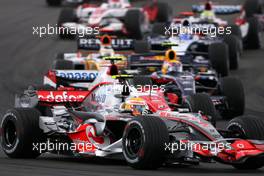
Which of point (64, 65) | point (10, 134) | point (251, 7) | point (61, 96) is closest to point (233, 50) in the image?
point (64, 65)

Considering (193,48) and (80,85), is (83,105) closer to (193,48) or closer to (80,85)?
(80,85)

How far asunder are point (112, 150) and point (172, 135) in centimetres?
99

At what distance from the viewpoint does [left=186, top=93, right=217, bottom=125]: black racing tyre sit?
16.9 meters

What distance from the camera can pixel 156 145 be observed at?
13836 mm

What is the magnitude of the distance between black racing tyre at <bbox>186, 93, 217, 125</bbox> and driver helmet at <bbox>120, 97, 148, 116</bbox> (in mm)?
1537

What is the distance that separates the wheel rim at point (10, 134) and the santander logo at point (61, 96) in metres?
0.85

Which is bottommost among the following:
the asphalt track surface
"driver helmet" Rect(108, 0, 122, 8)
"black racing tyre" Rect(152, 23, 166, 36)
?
the asphalt track surface

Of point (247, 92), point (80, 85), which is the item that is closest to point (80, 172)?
point (80, 85)

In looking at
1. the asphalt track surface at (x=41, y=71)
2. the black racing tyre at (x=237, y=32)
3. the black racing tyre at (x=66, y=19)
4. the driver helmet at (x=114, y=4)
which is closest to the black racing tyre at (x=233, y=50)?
the asphalt track surface at (x=41, y=71)

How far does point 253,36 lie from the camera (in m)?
36.6

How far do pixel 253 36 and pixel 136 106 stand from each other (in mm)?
21503

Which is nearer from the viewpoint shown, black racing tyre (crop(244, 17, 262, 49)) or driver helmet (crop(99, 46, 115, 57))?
driver helmet (crop(99, 46, 115, 57))

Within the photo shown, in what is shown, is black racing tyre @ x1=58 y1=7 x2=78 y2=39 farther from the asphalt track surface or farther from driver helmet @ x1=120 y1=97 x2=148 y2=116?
driver helmet @ x1=120 y1=97 x2=148 y2=116

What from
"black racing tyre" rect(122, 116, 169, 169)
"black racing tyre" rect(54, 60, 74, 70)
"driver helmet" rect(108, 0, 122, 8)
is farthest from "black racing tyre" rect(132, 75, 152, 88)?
"driver helmet" rect(108, 0, 122, 8)
